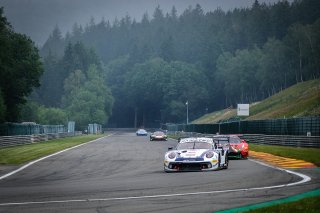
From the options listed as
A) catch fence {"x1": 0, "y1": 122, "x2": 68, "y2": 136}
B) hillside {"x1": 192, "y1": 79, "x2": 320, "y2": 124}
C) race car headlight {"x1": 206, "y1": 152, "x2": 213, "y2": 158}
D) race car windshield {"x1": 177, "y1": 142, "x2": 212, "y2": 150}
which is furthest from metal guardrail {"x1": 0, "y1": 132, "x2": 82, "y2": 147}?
hillside {"x1": 192, "y1": 79, "x2": 320, "y2": 124}

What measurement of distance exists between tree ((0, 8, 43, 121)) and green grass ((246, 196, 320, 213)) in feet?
168

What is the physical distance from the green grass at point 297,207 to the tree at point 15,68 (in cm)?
5131

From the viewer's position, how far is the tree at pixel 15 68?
5956 centimetres

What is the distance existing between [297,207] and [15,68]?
181 ft

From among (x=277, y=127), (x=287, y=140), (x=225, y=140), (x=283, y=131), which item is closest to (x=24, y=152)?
(x=225, y=140)

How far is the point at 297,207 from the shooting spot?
31.0ft

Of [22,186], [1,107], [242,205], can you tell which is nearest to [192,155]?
[22,186]

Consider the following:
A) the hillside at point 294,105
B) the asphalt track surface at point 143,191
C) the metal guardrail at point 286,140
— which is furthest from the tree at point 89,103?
the asphalt track surface at point 143,191

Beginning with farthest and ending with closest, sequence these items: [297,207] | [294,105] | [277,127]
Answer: [294,105]
[277,127]
[297,207]

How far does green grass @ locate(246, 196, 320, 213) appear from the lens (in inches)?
360

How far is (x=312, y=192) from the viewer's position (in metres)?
11.7

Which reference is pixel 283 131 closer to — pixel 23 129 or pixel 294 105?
pixel 23 129

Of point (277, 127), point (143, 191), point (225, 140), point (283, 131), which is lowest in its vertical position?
point (143, 191)

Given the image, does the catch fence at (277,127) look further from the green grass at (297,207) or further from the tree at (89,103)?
Answer: the tree at (89,103)
